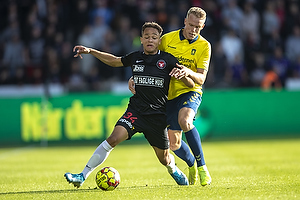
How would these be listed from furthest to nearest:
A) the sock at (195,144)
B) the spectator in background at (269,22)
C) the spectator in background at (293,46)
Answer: the spectator in background at (269,22) < the spectator in background at (293,46) < the sock at (195,144)

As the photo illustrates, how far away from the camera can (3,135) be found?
54.2 feet

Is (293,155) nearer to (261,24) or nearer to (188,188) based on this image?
(188,188)

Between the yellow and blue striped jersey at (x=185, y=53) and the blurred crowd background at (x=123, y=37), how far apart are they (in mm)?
9282

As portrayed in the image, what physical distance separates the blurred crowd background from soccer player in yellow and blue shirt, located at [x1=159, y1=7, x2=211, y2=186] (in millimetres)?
9277

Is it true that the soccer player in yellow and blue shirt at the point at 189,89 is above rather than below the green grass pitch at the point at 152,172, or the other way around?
above

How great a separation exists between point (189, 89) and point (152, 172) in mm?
2258

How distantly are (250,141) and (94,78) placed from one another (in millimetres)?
4932

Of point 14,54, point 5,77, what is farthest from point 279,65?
point 5,77

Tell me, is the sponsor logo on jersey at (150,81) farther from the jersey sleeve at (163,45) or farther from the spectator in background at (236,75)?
the spectator in background at (236,75)

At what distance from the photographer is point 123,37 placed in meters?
17.9

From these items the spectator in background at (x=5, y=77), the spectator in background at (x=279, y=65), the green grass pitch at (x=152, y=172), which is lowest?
the green grass pitch at (x=152, y=172)

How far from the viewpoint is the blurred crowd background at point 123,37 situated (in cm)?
1745

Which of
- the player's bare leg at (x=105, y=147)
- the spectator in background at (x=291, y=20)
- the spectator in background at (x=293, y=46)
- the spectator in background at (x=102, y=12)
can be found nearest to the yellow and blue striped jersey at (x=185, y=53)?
the player's bare leg at (x=105, y=147)

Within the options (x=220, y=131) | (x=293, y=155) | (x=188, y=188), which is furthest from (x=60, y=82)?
(x=188, y=188)
